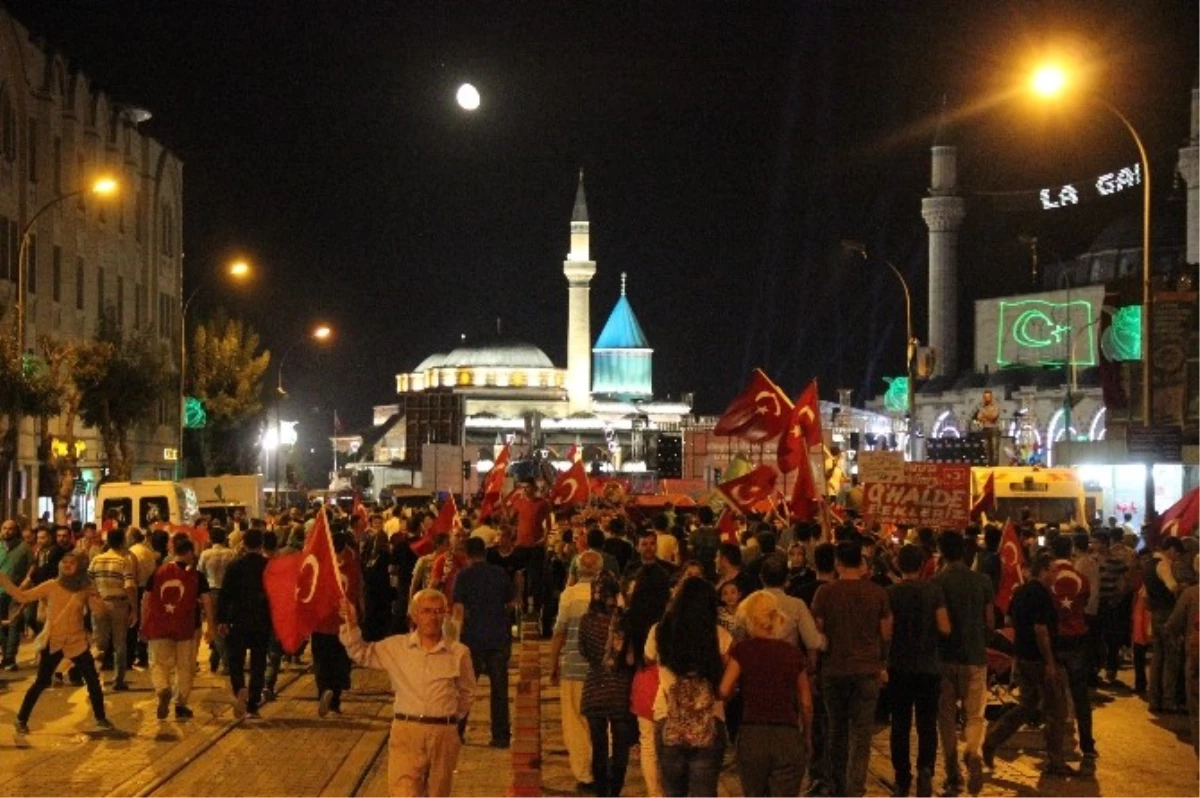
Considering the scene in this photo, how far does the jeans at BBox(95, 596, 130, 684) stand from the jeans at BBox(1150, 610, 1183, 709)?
30.2 ft

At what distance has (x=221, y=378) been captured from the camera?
59.5m

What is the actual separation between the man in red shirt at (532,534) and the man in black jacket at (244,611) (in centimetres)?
871

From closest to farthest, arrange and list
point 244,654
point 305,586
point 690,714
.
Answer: point 690,714 < point 305,586 < point 244,654

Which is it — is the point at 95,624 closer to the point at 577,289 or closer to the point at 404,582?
the point at 404,582

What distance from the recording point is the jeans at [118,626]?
60.4 ft

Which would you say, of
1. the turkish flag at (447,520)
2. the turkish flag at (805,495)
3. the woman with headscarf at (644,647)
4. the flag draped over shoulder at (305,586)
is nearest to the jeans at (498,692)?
the flag draped over shoulder at (305,586)

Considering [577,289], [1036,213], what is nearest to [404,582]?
[1036,213]

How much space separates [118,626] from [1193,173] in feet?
241

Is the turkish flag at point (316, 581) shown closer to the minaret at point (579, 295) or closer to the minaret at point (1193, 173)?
the minaret at point (1193, 173)

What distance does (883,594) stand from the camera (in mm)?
11414

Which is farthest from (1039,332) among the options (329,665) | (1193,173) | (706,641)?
(706,641)

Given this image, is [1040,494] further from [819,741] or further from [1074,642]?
[819,741]

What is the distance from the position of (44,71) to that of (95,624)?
26.8 meters

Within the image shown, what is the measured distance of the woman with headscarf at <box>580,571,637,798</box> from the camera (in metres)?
10.7
